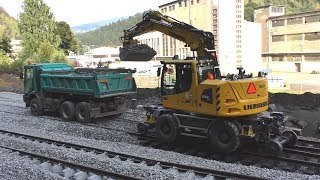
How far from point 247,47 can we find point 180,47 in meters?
15.7

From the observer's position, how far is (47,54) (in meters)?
42.2

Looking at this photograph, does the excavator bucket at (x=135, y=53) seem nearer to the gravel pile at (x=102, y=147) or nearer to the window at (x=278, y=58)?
the gravel pile at (x=102, y=147)

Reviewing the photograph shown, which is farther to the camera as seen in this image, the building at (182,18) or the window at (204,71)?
the building at (182,18)

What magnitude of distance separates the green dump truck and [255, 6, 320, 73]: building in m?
62.2

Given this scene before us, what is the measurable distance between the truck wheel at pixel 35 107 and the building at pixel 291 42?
2482 inches

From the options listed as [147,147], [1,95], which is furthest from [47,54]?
[147,147]

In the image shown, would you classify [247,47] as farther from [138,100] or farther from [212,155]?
[212,155]

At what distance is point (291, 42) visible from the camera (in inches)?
2972

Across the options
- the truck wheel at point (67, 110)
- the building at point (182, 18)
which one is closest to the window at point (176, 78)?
the truck wheel at point (67, 110)

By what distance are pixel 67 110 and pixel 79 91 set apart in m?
1.32

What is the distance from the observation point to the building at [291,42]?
2822 inches

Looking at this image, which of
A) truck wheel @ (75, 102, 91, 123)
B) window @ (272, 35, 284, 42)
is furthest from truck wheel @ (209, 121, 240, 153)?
window @ (272, 35, 284, 42)

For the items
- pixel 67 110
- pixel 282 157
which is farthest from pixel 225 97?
pixel 67 110

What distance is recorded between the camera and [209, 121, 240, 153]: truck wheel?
10.4 metres
